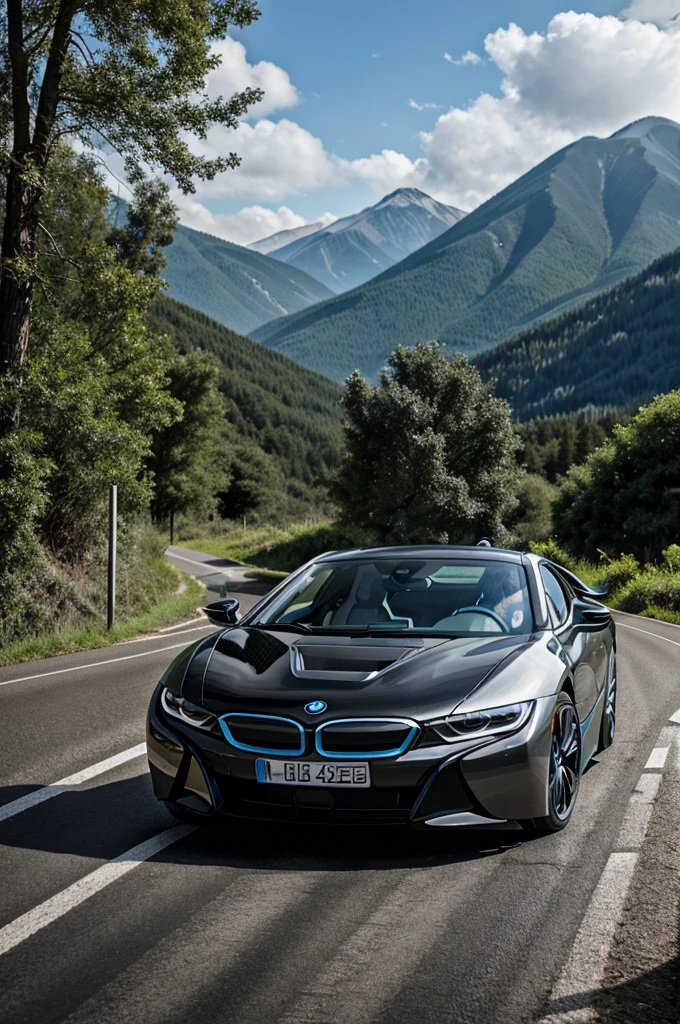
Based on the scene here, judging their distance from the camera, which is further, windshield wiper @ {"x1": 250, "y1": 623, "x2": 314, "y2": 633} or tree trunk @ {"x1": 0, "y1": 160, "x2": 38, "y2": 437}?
tree trunk @ {"x1": 0, "y1": 160, "x2": 38, "y2": 437}

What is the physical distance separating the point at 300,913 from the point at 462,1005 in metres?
0.88

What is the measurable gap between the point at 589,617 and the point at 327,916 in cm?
306

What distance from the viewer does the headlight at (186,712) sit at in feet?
13.8

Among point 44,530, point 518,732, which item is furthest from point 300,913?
point 44,530

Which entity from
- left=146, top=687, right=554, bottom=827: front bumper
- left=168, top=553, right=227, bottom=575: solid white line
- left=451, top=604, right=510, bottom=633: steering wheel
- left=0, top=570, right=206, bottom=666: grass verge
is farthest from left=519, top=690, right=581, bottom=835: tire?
left=168, top=553, right=227, bottom=575: solid white line

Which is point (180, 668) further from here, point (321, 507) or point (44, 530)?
point (321, 507)

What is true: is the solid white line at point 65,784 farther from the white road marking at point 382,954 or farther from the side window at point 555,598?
the side window at point 555,598

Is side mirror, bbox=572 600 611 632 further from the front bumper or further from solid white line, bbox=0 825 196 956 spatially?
solid white line, bbox=0 825 196 956

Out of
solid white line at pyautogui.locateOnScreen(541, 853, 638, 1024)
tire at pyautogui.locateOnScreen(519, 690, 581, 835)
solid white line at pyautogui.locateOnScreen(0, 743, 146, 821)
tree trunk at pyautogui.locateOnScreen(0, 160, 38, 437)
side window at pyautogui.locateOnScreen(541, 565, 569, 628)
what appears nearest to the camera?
solid white line at pyautogui.locateOnScreen(541, 853, 638, 1024)

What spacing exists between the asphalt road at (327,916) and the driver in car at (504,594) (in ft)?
3.55

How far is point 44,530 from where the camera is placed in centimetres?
1708

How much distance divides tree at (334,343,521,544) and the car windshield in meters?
39.8

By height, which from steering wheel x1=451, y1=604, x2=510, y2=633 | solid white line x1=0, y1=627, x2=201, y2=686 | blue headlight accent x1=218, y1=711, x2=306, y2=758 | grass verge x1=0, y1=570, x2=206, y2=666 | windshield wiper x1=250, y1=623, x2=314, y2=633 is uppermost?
steering wheel x1=451, y1=604, x2=510, y2=633

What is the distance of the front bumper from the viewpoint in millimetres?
→ 3910
